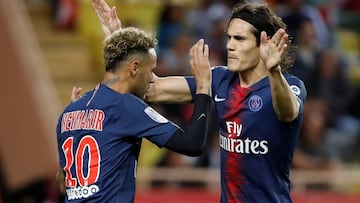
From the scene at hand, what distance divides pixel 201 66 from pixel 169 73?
6.71m

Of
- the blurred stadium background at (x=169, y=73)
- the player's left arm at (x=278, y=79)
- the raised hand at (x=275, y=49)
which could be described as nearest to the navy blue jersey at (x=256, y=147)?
the player's left arm at (x=278, y=79)

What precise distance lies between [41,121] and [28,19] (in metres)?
2.55

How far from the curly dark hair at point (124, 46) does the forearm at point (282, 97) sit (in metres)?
0.78

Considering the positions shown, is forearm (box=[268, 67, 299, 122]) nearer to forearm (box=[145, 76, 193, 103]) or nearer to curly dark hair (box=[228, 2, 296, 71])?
curly dark hair (box=[228, 2, 296, 71])

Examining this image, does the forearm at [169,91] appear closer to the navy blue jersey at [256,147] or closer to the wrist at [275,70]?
the navy blue jersey at [256,147]

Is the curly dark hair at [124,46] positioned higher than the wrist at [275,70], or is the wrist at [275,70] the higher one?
the curly dark hair at [124,46]

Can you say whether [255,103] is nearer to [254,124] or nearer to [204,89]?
[254,124]

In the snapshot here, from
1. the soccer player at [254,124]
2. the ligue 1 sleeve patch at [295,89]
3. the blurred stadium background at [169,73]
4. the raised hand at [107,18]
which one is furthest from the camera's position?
the blurred stadium background at [169,73]

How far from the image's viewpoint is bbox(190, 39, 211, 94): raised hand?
7.67 m

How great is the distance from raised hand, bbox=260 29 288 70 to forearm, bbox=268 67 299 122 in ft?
0.22

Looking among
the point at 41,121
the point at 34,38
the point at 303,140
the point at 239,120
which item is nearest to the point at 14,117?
the point at 41,121

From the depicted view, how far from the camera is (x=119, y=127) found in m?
7.54

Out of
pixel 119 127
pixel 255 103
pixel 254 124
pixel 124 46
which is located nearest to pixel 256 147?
pixel 254 124

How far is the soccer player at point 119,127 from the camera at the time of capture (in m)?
7.52
